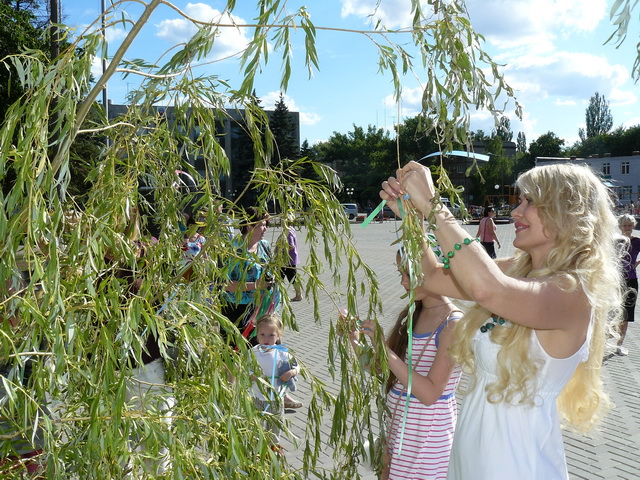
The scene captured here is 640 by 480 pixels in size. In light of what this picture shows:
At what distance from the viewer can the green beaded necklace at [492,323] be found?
248 centimetres

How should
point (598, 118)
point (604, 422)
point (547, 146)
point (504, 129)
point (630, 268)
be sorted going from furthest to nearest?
point (598, 118) < point (547, 146) < point (630, 268) < point (604, 422) < point (504, 129)

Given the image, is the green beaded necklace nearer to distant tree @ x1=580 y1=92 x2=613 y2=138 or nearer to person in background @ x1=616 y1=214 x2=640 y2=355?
person in background @ x1=616 y1=214 x2=640 y2=355

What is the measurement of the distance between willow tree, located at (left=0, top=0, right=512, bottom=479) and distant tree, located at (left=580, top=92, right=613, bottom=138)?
148 m

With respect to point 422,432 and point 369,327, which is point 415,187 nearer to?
point 369,327

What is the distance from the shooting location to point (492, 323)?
252cm

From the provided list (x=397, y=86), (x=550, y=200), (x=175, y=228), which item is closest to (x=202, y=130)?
(x=175, y=228)

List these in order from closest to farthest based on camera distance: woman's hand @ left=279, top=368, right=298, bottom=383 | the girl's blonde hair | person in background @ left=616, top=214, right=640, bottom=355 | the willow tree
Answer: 1. the willow tree
2. the girl's blonde hair
3. woman's hand @ left=279, top=368, right=298, bottom=383
4. person in background @ left=616, top=214, right=640, bottom=355

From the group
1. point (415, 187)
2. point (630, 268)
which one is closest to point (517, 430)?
point (415, 187)

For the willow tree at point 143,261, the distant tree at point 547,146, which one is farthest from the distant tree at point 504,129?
the distant tree at point 547,146

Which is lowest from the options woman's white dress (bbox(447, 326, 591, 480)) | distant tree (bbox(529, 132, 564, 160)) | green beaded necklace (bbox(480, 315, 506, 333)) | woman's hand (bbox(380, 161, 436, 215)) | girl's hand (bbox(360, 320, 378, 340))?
woman's white dress (bbox(447, 326, 591, 480))

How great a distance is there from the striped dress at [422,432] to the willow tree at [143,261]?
412 millimetres

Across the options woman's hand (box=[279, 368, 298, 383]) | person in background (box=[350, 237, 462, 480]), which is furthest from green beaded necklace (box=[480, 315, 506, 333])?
woman's hand (box=[279, 368, 298, 383])

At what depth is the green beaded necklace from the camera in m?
2.48

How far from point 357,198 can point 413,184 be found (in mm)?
93680
